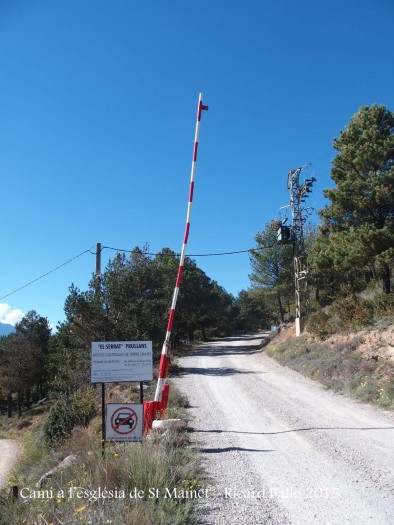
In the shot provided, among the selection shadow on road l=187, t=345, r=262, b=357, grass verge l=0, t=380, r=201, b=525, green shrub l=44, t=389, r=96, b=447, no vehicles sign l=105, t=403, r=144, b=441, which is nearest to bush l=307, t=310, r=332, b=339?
shadow on road l=187, t=345, r=262, b=357

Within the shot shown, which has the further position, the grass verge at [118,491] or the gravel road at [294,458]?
the gravel road at [294,458]

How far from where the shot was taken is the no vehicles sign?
253 inches

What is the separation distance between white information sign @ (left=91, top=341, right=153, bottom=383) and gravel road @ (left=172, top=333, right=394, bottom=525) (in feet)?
5.76

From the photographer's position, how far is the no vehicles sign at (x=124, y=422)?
21.1 feet

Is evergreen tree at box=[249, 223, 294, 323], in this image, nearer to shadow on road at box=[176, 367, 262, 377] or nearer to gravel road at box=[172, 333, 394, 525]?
shadow on road at box=[176, 367, 262, 377]

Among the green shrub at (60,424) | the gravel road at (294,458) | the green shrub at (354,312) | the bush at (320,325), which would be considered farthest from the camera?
the bush at (320,325)

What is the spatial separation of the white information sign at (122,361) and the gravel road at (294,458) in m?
1.75

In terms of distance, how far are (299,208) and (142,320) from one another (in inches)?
530

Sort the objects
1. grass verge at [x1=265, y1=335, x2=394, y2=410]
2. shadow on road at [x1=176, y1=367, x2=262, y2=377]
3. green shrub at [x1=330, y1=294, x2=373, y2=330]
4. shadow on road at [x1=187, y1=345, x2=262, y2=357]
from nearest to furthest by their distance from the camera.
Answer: grass verge at [x1=265, y1=335, x2=394, y2=410] → green shrub at [x1=330, y1=294, x2=373, y2=330] → shadow on road at [x1=176, y1=367, x2=262, y2=377] → shadow on road at [x1=187, y1=345, x2=262, y2=357]

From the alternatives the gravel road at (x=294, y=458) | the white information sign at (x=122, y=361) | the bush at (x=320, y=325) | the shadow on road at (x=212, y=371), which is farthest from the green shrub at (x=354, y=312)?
the white information sign at (x=122, y=361)

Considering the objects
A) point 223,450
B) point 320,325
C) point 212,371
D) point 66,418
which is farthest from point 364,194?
point 66,418

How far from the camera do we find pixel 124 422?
21.2 feet

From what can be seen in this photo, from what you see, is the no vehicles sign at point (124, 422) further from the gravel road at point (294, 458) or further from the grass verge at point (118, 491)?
the gravel road at point (294, 458)

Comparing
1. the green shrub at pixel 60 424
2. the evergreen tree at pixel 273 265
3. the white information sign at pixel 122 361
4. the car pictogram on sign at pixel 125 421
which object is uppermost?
the evergreen tree at pixel 273 265
